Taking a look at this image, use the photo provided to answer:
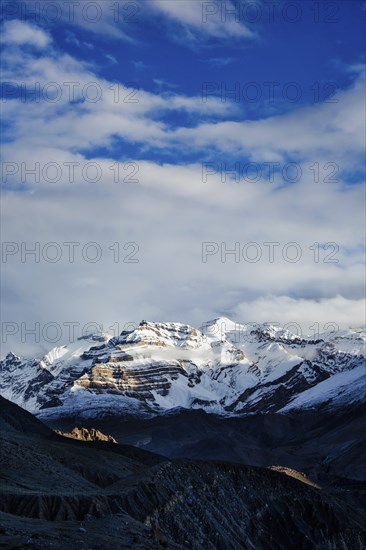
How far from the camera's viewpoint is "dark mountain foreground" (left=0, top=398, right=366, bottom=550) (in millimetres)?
44719

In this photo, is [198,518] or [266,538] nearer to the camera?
[198,518]

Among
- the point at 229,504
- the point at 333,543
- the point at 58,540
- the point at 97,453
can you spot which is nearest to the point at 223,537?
the point at 229,504

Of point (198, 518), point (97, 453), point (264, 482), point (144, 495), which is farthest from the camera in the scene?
point (97, 453)

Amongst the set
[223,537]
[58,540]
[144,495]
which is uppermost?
[58,540]

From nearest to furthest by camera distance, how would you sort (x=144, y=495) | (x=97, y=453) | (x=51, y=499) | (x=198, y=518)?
(x=51, y=499)
(x=144, y=495)
(x=198, y=518)
(x=97, y=453)

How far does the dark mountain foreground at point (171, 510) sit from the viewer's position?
44719 mm

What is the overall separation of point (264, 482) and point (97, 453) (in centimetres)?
5462

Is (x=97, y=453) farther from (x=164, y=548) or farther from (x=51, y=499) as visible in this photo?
(x=164, y=548)

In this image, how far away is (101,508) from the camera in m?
60.2

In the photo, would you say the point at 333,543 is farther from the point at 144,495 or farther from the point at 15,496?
the point at 15,496

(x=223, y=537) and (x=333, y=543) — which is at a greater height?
(x=223, y=537)

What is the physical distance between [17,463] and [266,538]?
28.0 meters

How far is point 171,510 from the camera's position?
70750 mm

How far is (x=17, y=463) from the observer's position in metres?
87.9
